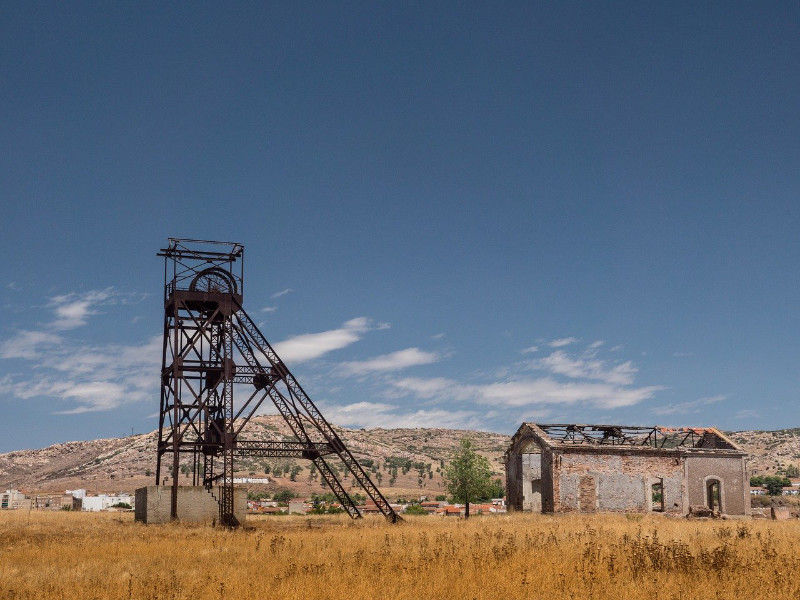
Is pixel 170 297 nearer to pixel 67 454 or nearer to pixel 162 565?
pixel 162 565

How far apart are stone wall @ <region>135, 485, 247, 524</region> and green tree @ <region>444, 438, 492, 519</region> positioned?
2087cm

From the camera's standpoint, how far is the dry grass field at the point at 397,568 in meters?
12.9

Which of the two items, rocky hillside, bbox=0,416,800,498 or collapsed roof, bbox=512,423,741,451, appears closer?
collapsed roof, bbox=512,423,741,451

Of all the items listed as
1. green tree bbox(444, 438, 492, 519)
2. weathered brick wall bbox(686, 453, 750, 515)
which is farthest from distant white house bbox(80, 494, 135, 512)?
weathered brick wall bbox(686, 453, 750, 515)

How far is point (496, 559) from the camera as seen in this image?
1666cm

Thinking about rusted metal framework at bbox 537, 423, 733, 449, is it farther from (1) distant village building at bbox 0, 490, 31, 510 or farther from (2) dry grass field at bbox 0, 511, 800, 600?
(1) distant village building at bbox 0, 490, 31, 510

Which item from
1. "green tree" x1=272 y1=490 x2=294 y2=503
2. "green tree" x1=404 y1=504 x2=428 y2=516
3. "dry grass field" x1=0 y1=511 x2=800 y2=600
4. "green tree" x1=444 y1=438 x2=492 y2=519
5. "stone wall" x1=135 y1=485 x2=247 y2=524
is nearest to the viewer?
"dry grass field" x1=0 y1=511 x2=800 y2=600

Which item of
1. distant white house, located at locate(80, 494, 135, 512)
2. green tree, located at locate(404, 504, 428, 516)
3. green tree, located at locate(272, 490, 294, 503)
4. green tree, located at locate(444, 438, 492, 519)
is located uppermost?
green tree, located at locate(444, 438, 492, 519)

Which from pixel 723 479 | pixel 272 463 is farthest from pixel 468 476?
pixel 272 463

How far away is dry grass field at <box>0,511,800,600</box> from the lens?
1295 cm

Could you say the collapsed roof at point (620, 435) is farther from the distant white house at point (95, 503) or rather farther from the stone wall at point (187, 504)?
the distant white house at point (95, 503)

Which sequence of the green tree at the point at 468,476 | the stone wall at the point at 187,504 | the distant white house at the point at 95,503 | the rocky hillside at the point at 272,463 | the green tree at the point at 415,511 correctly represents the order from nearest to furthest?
the stone wall at the point at 187,504 < the green tree at the point at 468,476 < the green tree at the point at 415,511 < the distant white house at the point at 95,503 < the rocky hillside at the point at 272,463

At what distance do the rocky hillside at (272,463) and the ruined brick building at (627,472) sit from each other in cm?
5788

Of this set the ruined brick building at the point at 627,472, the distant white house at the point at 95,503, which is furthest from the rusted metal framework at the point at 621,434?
the distant white house at the point at 95,503
